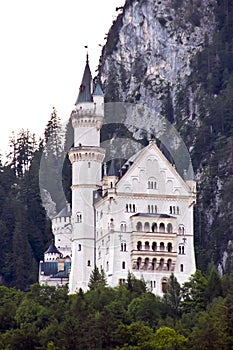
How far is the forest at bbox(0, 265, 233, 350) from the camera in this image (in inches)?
4676

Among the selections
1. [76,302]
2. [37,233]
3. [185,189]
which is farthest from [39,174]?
[76,302]

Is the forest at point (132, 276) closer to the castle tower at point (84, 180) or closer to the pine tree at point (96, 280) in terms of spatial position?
the pine tree at point (96, 280)

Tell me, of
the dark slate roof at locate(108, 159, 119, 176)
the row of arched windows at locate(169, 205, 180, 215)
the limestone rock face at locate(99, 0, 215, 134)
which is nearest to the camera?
the dark slate roof at locate(108, 159, 119, 176)

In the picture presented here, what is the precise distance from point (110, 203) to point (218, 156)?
116 ft

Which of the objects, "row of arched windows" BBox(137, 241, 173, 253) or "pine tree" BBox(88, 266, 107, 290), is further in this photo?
"row of arched windows" BBox(137, 241, 173, 253)

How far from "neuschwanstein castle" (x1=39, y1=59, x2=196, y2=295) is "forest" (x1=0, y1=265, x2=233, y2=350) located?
297 centimetres

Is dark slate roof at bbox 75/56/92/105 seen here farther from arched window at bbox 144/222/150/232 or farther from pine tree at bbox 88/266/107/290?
pine tree at bbox 88/266/107/290

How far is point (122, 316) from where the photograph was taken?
127375 mm

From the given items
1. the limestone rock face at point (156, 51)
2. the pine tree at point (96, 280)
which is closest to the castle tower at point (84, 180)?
the pine tree at point (96, 280)

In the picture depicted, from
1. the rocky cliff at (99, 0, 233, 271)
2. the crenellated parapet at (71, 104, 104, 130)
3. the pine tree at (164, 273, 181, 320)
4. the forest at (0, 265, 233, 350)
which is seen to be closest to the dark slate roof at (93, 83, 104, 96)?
the crenellated parapet at (71, 104, 104, 130)

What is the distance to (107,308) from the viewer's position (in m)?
127

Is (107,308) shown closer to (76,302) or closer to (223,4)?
(76,302)

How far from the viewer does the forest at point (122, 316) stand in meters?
119

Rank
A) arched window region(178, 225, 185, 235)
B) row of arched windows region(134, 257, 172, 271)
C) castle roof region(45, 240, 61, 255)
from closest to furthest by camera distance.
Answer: row of arched windows region(134, 257, 172, 271) < arched window region(178, 225, 185, 235) < castle roof region(45, 240, 61, 255)
